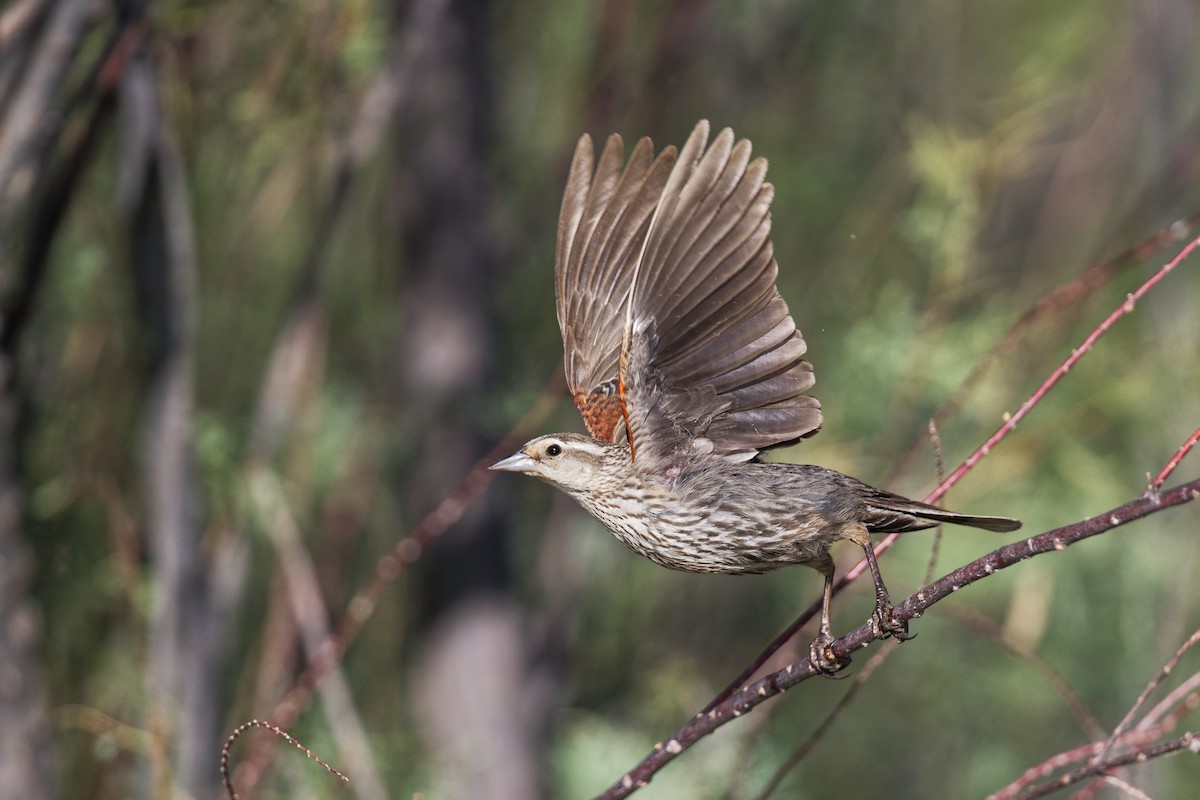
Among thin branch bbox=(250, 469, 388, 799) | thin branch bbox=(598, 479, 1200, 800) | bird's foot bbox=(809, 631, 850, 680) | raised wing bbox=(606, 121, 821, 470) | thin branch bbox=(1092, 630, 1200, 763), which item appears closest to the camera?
thin branch bbox=(598, 479, 1200, 800)

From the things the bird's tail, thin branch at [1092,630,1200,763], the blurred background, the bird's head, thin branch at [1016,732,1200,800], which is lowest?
thin branch at [1016,732,1200,800]

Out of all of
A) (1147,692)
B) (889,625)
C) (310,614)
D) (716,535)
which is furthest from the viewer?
(310,614)

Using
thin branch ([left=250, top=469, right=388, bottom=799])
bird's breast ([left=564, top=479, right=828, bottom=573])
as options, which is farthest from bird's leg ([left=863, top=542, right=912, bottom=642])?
thin branch ([left=250, top=469, right=388, bottom=799])

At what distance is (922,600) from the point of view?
1527mm

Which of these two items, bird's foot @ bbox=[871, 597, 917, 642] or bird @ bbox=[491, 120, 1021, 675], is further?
bird @ bbox=[491, 120, 1021, 675]

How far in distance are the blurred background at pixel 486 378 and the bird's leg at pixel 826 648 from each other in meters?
0.22

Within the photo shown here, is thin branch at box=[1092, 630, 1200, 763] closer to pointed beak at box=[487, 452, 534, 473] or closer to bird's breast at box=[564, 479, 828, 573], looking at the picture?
bird's breast at box=[564, 479, 828, 573]

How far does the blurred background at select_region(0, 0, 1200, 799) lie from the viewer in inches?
118

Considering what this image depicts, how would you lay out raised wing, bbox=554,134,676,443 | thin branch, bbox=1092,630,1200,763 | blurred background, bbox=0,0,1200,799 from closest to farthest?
1. thin branch, bbox=1092,630,1200,763
2. raised wing, bbox=554,134,676,443
3. blurred background, bbox=0,0,1200,799

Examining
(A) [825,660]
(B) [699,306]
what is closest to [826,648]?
(A) [825,660]

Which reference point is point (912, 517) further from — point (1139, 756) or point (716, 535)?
point (1139, 756)

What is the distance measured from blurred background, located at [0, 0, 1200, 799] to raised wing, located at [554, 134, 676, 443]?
62 cm

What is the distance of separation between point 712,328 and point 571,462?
1.29 ft

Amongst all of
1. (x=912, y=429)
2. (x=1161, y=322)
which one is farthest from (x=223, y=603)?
(x=1161, y=322)
